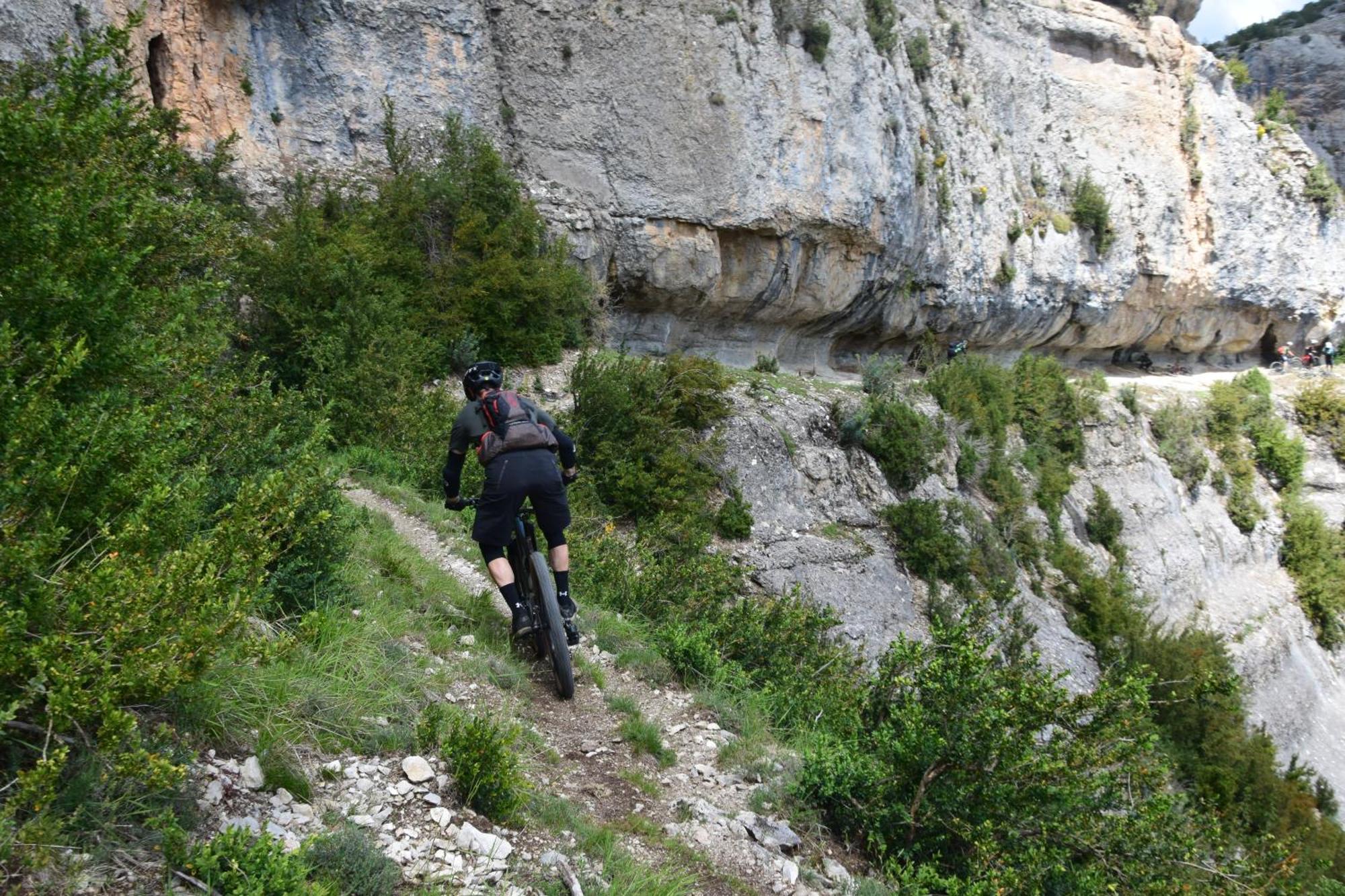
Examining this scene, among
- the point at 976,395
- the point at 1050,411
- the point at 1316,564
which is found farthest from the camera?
the point at 1316,564

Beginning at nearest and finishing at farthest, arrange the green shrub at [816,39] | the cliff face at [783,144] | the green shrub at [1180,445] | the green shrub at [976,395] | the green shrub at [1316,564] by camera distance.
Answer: the cliff face at [783,144]
the green shrub at [976,395]
the green shrub at [816,39]
the green shrub at [1316,564]
the green shrub at [1180,445]

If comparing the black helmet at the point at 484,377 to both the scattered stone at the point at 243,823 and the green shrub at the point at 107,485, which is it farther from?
the scattered stone at the point at 243,823

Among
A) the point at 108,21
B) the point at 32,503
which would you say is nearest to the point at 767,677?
the point at 32,503

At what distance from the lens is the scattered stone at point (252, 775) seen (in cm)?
292

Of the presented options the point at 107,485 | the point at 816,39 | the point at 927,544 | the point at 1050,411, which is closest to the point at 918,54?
the point at 816,39

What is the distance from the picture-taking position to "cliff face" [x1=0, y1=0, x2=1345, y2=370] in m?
14.4

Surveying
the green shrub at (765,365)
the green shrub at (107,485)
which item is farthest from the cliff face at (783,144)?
the green shrub at (107,485)

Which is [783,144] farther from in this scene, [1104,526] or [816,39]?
[1104,526]

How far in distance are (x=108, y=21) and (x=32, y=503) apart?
12063 mm

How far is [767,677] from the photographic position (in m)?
6.46

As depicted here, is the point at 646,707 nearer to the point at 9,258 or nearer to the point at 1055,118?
the point at 9,258

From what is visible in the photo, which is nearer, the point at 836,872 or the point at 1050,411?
the point at 836,872

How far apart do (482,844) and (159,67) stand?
46.0ft

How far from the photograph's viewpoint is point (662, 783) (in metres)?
4.43
